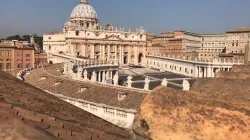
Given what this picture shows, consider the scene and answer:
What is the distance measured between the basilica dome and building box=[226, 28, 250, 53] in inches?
1956

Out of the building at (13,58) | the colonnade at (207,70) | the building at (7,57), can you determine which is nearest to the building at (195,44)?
the colonnade at (207,70)

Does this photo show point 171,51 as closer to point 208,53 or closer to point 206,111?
point 208,53

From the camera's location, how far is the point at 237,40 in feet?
299

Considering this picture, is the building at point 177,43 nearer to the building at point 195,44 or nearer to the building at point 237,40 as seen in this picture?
the building at point 195,44

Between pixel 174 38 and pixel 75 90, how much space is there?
285 ft

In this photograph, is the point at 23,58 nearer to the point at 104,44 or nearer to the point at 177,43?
the point at 104,44

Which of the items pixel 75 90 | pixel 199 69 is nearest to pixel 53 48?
pixel 199 69

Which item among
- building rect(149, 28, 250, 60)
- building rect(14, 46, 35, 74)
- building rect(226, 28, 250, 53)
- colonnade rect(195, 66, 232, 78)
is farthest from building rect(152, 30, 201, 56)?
building rect(14, 46, 35, 74)

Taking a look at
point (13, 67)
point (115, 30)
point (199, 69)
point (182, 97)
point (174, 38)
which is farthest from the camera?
point (174, 38)

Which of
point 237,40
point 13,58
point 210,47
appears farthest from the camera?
point 210,47

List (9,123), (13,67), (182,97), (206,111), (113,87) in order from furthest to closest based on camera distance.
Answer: (13,67)
(113,87)
(182,97)
(206,111)
(9,123)

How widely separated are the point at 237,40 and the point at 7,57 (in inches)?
2656

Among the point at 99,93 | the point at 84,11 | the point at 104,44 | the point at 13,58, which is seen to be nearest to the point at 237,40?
the point at 104,44

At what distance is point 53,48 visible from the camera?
107 meters
